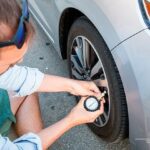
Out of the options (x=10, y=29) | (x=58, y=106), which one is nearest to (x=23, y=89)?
(x=10, y=29)

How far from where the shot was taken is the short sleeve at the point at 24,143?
1.36 m

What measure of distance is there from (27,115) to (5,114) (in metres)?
0.11

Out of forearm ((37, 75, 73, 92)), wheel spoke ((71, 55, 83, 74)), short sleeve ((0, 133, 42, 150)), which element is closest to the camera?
short sleeve ((0, 133, 42, 150))

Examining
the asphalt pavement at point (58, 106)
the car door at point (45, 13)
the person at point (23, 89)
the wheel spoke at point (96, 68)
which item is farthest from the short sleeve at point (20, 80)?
the car door at point (45, 13)

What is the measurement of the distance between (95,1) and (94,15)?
55 mm

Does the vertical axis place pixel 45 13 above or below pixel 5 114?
above

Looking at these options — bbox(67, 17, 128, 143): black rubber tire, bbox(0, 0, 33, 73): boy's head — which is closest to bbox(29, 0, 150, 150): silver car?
bbox(67, 17, 128, 143): black rubber tire

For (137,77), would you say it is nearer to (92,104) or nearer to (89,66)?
(92,104)

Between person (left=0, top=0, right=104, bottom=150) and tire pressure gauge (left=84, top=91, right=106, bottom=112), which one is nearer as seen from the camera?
person (left=0, top=0, right=104, bottom=150)

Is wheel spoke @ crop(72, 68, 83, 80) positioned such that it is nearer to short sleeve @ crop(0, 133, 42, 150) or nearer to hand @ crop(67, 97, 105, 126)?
hand @ crop(67, 97, 105, 126)

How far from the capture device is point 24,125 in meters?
1.78

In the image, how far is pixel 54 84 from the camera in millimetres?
1755

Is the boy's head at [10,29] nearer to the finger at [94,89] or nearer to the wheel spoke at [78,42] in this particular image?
the finger at [94,89]

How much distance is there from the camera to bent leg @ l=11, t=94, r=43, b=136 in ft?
5.82
